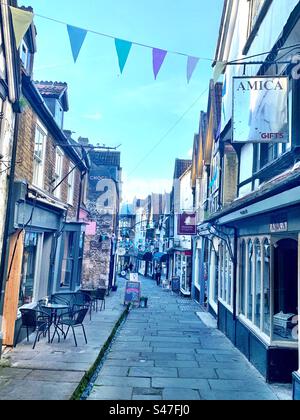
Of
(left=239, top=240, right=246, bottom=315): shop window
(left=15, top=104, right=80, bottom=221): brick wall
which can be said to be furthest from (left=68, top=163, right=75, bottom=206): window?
(left=239, top=240, right=246, bottom=315): shop window

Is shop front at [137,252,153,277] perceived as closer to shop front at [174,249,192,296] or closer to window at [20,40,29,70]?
shop front at [174,249,192,296]

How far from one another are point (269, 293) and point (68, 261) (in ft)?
31.0

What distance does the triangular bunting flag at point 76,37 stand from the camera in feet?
19.8

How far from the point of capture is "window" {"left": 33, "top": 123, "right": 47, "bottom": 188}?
1009cm

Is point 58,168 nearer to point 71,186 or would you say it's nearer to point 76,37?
point 71,186

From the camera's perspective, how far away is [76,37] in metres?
6.09

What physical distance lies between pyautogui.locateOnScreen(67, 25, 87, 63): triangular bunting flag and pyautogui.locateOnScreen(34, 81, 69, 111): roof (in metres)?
6.66

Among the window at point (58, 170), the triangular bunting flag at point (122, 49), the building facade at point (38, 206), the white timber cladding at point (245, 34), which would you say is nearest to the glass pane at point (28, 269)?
the building facade at point (38, 206)

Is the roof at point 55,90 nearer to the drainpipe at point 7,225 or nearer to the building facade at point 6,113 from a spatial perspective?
the building facade at point 6,113

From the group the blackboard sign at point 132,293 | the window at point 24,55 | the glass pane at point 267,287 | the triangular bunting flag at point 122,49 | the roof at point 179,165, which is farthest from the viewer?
the roof at point 179,165

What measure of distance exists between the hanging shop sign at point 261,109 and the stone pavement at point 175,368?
4585 mm

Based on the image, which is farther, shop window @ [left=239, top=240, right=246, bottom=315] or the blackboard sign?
the blackboard sign
